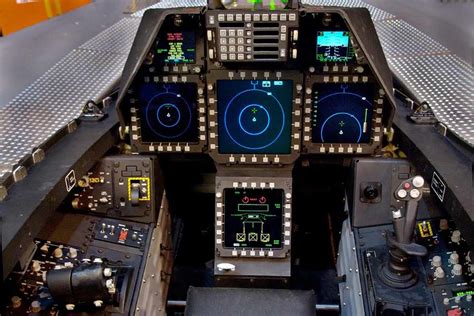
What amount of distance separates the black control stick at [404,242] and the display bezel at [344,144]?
589mm

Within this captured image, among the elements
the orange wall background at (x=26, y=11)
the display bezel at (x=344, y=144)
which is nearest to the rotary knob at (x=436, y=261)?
the display bezel at (x=344, y=144)

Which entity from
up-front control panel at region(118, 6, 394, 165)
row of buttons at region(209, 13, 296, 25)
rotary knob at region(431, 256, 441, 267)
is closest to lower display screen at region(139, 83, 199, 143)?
up-front control panel at region(118, 6, 394, 165)

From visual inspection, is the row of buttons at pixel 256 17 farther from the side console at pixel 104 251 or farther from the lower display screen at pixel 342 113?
the side console at pixel 104 251

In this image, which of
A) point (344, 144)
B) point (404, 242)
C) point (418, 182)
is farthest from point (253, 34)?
point (404, 242)

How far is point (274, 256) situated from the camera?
2.94 m

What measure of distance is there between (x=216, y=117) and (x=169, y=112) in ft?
0.85

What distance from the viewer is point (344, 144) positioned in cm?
281

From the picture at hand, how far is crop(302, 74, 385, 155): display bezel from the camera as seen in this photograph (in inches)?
106

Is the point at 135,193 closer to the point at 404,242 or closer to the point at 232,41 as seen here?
the point at 232,41

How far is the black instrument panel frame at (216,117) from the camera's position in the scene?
2.70 metres

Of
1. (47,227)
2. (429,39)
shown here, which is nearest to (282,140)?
(47,227)

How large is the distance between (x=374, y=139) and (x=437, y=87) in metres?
0.65

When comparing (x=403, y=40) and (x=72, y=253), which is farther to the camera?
(x=403, y=40)

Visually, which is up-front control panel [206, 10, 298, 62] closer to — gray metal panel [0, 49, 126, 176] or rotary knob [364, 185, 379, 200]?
rotary knob [364, 185, 379, 200]
